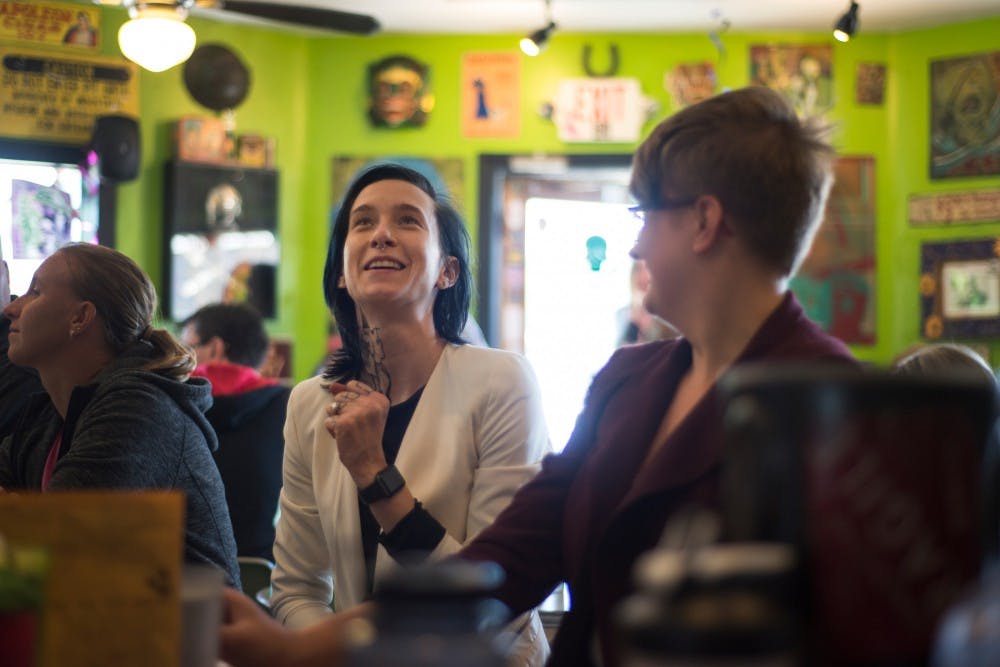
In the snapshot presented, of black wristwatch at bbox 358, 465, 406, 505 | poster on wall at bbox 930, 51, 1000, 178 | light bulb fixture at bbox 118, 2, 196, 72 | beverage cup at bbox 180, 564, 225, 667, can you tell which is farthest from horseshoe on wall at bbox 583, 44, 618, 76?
beverage cup at bbox 180, 564, 225, 667

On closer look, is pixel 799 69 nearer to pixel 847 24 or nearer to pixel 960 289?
pixel 847 24

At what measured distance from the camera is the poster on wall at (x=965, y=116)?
21.2ft

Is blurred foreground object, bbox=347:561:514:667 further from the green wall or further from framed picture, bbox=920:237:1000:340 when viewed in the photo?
framed picture, bbox=920:237:1000:340

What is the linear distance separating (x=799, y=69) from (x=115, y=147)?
337 centimetres

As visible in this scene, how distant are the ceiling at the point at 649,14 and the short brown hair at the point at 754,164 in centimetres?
494

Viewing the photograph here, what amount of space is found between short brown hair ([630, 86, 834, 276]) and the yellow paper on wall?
2.32ft

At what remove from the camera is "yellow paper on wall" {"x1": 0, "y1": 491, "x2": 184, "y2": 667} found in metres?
0.93

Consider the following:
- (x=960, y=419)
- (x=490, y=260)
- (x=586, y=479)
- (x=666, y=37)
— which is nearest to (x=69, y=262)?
(x=586, y=479)

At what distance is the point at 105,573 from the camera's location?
36.9 inches

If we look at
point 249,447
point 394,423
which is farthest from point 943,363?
point 249,447

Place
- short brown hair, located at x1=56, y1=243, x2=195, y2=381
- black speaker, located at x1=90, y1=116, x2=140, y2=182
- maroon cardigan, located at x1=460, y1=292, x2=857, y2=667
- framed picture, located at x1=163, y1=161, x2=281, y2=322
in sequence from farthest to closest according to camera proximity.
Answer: framed picture, located at x1=163, y1=161, x2=281, y2=322, black speaker, located at x1=90, y1=116, x2=140, y2=182, short brown hair, located at x1=56, y1=243, x2=195, y2=381, maroon cardigan, located at x1=460, y1=292, x2=857, y2=667

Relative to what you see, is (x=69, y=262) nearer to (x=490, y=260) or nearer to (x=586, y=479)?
(x=586, y=479)

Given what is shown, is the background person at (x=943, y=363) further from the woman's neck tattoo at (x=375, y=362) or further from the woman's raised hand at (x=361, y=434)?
the woman's raised hand at (x=361, y=434)

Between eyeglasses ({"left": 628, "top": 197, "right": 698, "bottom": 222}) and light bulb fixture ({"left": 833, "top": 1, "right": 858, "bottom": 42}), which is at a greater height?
light bulb fixture ({"left": 833, "top": 1, "right": 858, "bottom": 42})
